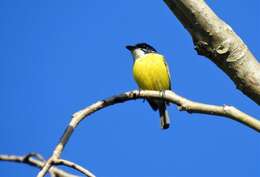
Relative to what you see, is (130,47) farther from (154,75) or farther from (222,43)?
(222,43)

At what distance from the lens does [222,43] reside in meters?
2.44

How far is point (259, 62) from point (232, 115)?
35 cm

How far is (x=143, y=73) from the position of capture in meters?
7.94

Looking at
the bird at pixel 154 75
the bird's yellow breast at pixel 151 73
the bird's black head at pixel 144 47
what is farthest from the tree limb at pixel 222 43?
the bird's black head at pixel 144 47

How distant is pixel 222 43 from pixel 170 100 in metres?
0.40

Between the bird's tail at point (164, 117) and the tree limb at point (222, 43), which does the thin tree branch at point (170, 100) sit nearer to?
the tree limb at point (222, 43)

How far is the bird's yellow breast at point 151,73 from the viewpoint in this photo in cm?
793

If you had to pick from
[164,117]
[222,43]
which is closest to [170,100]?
[222,43]

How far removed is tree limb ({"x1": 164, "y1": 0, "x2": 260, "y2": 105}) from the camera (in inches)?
93.7

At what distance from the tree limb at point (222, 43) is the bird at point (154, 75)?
523 centimetres

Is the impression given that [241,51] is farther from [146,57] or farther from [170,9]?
[146,57]

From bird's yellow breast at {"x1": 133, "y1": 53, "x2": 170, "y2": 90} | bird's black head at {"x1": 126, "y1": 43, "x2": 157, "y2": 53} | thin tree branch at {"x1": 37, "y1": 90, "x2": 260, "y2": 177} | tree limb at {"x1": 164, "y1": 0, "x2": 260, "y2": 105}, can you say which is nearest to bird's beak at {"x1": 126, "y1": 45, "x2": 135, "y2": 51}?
bird's black head at {"x1": 126, "y1": 43, "x2": 157, "y2": 53}

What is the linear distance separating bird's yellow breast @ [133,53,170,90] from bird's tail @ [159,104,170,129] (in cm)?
37

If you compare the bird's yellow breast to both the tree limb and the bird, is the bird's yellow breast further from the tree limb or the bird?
the tree limb
